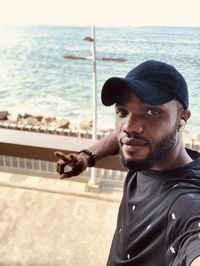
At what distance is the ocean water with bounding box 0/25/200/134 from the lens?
3.63 feet

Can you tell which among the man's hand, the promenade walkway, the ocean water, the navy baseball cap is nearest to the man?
the navy baseball cap

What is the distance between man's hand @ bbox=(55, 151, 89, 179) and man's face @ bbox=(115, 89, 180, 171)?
0.25 meters

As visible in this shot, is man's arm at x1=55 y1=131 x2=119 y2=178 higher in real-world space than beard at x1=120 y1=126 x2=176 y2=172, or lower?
lower

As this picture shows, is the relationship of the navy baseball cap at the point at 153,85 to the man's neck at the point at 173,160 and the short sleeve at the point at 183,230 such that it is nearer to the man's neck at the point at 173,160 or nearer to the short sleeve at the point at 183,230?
the man's neck at the point at 173,160

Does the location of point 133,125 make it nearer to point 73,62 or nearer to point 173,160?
point 173,160

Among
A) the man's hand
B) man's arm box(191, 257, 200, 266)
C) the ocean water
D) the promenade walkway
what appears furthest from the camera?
the promenade walkway

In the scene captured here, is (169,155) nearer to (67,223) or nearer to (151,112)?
(151,112)

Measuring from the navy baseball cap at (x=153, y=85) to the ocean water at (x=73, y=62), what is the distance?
0.35m

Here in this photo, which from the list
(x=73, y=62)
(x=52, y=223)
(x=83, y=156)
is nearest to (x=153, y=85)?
(x=83, y=156)

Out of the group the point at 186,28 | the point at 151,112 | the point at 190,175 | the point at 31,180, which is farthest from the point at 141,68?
the point at 31,180

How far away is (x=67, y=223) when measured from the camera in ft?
4.99

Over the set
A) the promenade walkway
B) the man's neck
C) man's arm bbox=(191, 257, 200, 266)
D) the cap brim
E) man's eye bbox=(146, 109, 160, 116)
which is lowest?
the promenade walkway

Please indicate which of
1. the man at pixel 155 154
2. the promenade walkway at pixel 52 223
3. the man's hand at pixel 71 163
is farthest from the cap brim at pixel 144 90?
the promenade walkway at pixel 52 223

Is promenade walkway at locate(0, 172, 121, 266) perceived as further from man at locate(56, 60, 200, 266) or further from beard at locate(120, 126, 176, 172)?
beard at locate(120, 126, 176, 172)
